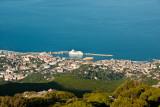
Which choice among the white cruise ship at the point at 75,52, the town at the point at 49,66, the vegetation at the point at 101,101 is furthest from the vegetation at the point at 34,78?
the vegetation at the point at 101,101

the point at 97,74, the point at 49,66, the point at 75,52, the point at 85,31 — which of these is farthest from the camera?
the point at 85,31

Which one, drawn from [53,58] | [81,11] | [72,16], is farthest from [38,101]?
[81,11]

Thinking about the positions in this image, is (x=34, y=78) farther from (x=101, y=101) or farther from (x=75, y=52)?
(x=101, y=101)

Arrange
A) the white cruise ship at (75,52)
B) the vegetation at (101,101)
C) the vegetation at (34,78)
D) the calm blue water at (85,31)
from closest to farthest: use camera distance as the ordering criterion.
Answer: the vegetation at (101,101), the vegetation at (34,78), the white cruise ship at (75,52), the calm blue water at (85,31)

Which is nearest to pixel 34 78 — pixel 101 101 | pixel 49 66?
pixel 49 66

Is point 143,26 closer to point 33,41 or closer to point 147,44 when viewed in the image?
point 147,44

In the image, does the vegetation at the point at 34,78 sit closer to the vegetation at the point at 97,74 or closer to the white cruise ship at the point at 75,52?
the vegetation at the point at 97,74
